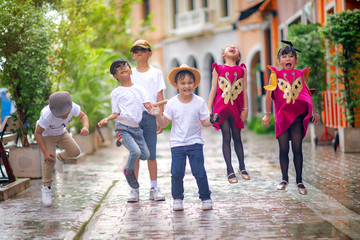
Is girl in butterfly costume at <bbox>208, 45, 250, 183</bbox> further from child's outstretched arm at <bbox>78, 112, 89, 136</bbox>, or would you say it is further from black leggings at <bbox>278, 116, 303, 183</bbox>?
child's outstretched arm at <bbox>78, 112, 89, 136</bbox>

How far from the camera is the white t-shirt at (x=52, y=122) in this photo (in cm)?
691

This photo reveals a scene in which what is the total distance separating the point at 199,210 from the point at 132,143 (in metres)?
1.08

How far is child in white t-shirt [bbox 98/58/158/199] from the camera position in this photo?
266 inches

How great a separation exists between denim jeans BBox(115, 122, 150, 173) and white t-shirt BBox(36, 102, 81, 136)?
58cm

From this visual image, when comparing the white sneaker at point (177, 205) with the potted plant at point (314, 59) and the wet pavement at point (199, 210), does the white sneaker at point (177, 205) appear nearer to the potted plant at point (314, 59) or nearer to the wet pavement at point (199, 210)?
the wet pavement at point (199, 210)

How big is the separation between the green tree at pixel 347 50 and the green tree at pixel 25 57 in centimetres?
540

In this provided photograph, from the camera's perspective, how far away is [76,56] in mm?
12273

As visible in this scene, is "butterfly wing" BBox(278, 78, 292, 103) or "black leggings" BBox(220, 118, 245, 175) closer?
"butterfly wing" BBox(278, 78, 292, 103)

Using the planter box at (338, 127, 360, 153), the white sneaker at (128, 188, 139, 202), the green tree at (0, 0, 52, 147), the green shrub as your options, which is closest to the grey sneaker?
the white sneaker at (128, 188, 139, 202)

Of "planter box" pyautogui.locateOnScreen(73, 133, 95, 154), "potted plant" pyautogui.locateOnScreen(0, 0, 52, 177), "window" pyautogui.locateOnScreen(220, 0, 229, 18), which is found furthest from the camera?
"window" pyautogui.locateOnScreen(220, 0, 229, 18)

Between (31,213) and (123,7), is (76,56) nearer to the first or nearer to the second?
(31,213)

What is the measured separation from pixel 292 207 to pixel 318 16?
999 cm

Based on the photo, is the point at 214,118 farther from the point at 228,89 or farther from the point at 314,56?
the point at 314,56

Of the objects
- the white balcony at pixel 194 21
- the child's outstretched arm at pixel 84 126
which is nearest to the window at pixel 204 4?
the white balcony at pixel 194 21
